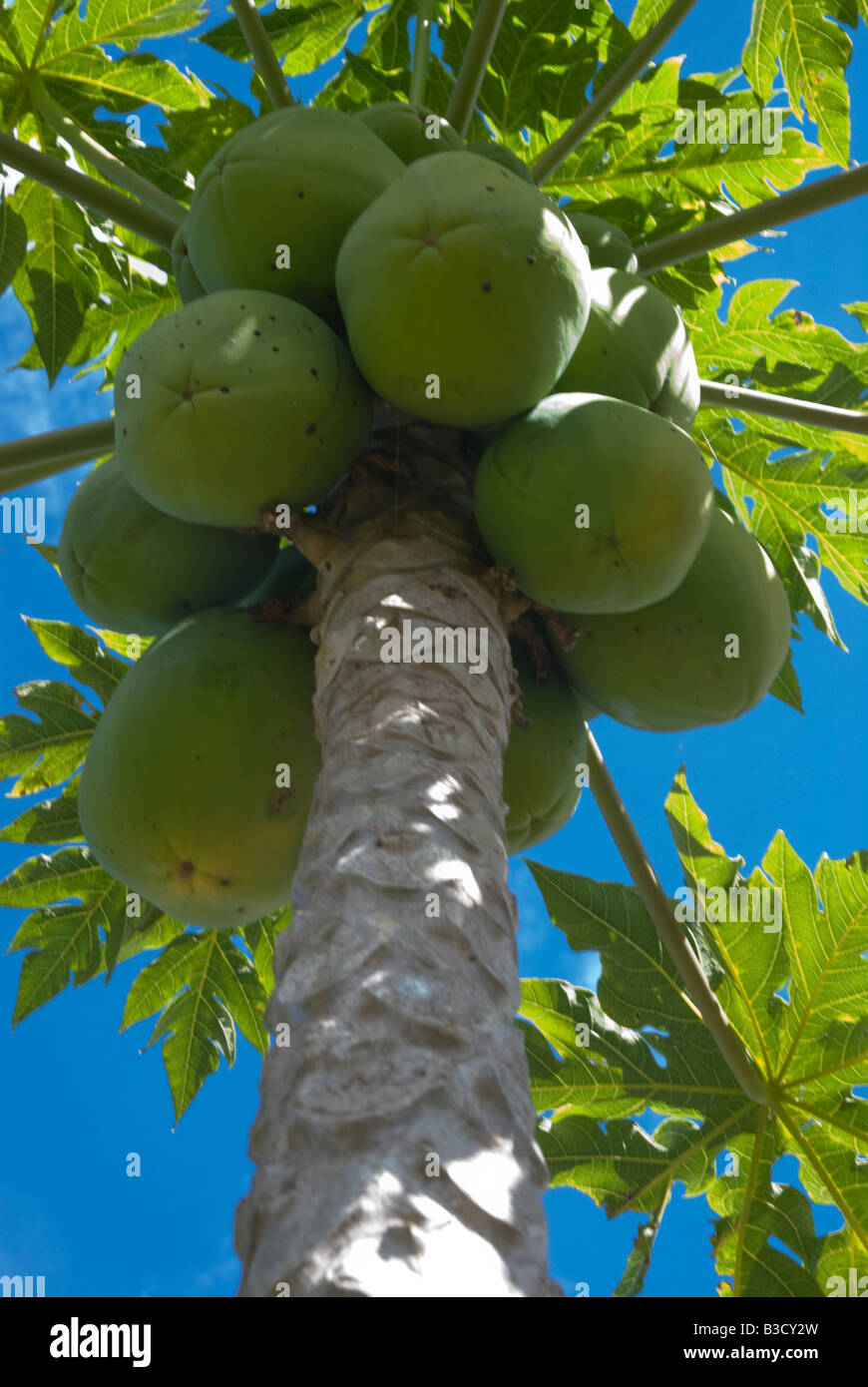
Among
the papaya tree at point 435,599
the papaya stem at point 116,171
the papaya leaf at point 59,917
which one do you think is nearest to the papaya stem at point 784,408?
the papaya tree at point 435,599

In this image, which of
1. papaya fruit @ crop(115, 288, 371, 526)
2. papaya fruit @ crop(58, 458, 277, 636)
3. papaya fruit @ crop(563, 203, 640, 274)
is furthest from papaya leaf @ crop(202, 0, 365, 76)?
papaya fruit @ crop(115, 288, 371, 526)

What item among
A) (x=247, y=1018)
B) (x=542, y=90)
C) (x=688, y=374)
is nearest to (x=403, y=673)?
(x=688, y=374)

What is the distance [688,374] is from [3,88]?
97.3 inches

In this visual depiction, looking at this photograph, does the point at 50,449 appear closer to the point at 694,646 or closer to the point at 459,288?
the point at 459,288

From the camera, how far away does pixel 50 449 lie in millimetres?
3131

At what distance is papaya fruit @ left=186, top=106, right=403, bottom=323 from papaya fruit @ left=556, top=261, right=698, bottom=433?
1.67ft

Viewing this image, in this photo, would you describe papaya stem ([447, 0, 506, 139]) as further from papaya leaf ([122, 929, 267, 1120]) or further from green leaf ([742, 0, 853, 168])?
papaya leaf ([122, 929, 267, 1120])

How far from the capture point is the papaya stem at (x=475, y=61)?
11.6 feet

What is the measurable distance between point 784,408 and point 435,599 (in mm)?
1810

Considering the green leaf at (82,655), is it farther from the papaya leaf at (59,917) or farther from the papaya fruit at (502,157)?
the papaya fruit at (502,157)

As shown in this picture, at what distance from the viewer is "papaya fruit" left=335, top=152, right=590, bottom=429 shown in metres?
2.10

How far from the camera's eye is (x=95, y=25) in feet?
12.5
